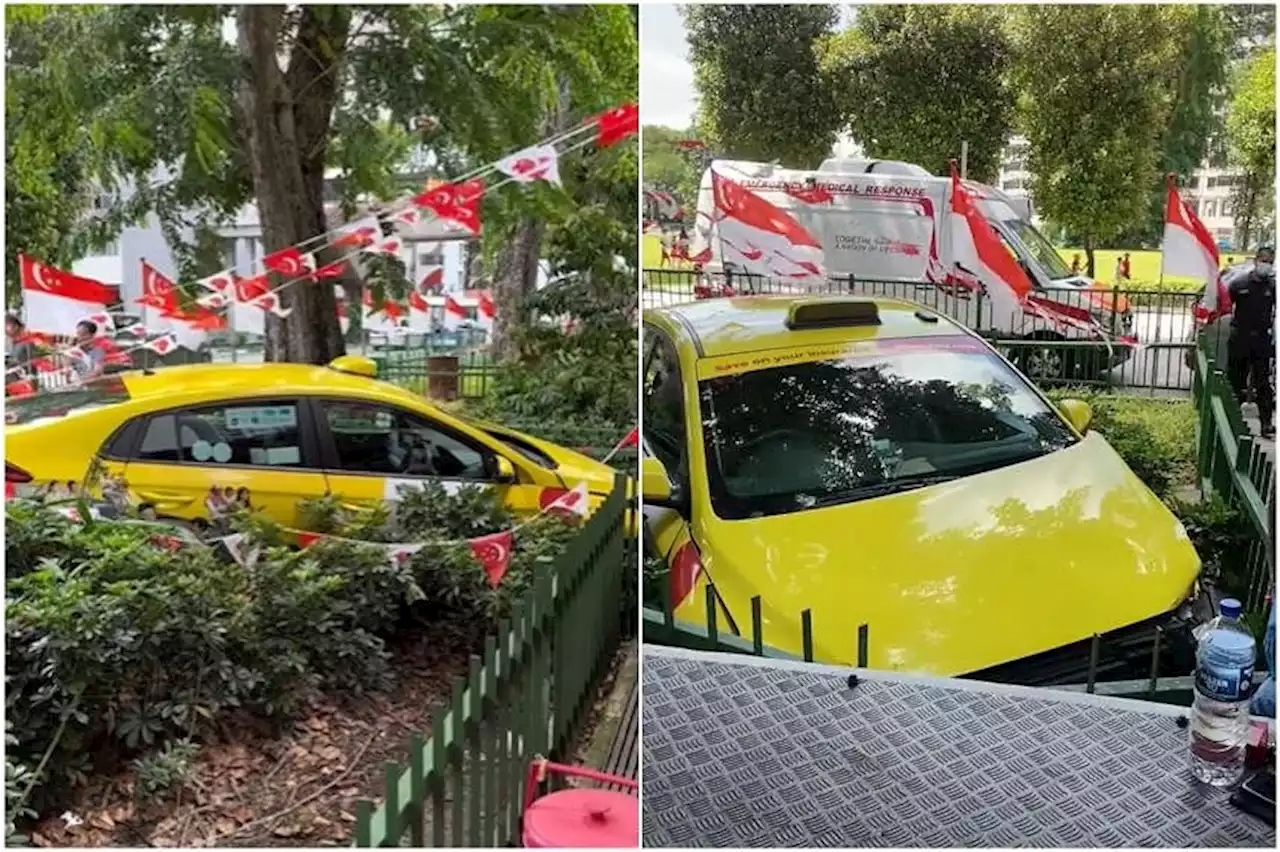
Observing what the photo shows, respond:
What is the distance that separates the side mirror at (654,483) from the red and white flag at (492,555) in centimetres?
56

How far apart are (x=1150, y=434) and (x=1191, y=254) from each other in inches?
12.8

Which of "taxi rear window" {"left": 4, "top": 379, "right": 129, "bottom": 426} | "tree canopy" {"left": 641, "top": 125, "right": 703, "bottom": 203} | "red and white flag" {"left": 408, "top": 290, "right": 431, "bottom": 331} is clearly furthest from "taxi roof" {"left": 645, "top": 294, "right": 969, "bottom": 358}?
"taxi rear window" {"left": 4, "top": 379, "right": 129, "bottom": 426}

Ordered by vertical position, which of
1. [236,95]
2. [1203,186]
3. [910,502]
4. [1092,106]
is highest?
[236,95]

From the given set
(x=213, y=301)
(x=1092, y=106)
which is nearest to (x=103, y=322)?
(x=213, y=301)

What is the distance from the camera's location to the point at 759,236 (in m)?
2.01

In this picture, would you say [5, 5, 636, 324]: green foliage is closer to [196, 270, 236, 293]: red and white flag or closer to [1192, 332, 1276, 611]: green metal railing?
[196, 270, 236, 293]: red and white flag

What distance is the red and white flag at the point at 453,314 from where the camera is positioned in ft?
8.06

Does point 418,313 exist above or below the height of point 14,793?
above

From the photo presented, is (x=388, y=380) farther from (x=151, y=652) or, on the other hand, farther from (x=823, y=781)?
(x=823, y=781)

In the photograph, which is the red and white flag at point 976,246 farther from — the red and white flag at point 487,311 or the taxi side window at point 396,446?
the taxi side window at point 396,446

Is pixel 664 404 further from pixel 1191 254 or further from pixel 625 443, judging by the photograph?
pixel 1191 254

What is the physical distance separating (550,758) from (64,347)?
1.34 m

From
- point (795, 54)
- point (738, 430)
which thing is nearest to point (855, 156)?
point (795, 54)

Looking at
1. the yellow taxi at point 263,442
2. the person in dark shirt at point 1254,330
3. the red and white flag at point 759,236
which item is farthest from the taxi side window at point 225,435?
the person in dark shirt at point 1254,330
